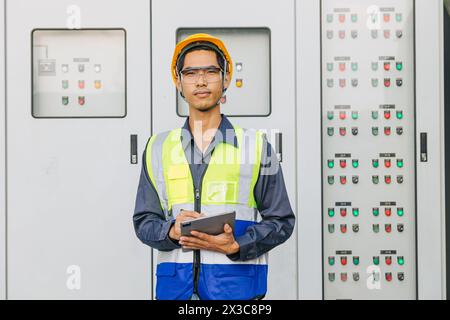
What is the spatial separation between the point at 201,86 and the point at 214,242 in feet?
1.88

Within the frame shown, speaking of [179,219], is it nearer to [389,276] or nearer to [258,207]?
[258,207]

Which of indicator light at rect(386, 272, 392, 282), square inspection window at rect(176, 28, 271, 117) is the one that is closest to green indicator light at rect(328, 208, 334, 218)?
indicator light at rect(386, 272, 392, 282)

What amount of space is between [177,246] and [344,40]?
1.55 metres

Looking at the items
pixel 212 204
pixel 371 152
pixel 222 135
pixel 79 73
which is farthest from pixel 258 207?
pixel 79 73

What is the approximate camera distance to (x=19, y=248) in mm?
3039

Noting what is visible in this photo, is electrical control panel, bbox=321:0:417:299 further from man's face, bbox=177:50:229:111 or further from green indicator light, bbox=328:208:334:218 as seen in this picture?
man's face, bbox=177:50:229:111

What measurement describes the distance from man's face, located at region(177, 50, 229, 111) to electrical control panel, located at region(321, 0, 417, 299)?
1026mm

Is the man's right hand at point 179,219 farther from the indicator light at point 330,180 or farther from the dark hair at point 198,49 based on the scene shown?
the indicator light at point 330,180

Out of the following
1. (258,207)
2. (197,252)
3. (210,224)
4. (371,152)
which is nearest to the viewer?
(210,224)

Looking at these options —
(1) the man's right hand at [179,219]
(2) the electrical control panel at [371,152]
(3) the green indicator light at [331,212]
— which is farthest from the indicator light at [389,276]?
(1) the man's right hand at [179,219]

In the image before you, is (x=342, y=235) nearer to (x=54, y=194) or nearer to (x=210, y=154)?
(x=210, y=154)

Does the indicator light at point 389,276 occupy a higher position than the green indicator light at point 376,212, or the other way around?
the green indicator light at point 376,212

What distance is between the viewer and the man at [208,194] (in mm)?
2123

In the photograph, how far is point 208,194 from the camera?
7.08 ft
